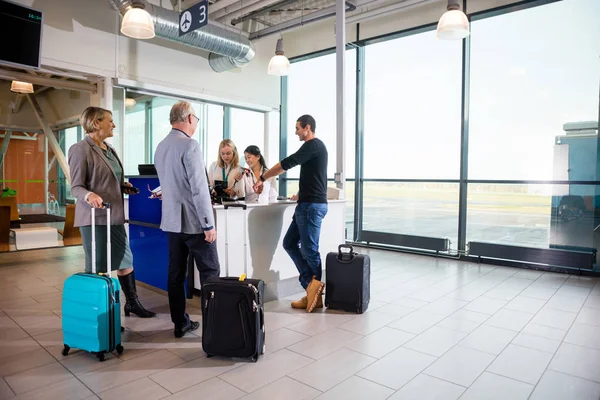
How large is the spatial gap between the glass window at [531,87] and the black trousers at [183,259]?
469 cm

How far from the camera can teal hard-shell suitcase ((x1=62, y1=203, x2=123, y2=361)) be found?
2562 mm

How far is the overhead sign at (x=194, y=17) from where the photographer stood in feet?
15.4

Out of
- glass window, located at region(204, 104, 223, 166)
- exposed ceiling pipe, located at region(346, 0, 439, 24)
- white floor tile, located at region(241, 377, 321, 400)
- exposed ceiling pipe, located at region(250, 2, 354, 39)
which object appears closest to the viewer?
white floor tile, located at region(241, 377, 321, 400)

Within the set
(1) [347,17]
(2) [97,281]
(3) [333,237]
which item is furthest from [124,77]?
(2) [97,281]

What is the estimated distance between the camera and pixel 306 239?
3.64 m

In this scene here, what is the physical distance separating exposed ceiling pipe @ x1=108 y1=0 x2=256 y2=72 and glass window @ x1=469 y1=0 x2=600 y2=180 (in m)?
3.60

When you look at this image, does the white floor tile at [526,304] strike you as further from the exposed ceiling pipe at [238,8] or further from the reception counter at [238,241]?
the exposed ceiling pipe at [238,8]

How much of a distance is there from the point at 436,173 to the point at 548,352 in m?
4.18

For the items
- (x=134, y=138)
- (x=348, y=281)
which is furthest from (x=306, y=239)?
(x=134, y=138)

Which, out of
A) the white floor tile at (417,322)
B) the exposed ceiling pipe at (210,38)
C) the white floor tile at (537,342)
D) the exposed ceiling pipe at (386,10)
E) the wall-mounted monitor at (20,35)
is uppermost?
the exposed ceiling pipe at (386,10)

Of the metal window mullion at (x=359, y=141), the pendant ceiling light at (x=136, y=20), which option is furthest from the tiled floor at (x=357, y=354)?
the metal window mullion at (x=359, y=141)

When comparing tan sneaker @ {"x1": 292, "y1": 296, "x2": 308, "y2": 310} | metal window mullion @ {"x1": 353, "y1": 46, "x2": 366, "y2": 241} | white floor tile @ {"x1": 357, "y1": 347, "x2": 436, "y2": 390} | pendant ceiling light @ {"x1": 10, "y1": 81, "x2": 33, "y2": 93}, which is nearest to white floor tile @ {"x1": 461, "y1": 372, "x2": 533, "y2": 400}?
white floor tile @ {"x1": 357, "y1": 347, "x2": 436, "y2": 390}

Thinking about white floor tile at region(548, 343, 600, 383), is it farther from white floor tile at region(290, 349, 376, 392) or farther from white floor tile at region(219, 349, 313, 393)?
white floor tile at region(219, 349, 313, 393)

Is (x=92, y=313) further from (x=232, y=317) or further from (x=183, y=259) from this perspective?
(x=232, y=317)
